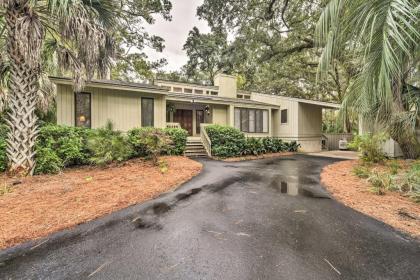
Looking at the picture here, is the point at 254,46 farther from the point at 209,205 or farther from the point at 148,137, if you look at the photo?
the point at 209,205

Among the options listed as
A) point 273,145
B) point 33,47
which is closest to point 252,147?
point 273,145

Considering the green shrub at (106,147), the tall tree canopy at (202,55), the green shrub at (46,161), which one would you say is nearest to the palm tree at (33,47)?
the green shrub at (46,161)

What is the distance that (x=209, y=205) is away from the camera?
4.10 metres

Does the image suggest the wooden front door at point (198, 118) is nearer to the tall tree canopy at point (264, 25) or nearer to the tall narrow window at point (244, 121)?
the tall narrow window at point (244, 121)

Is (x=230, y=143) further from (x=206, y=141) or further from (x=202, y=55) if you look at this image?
(x=202, y=55)

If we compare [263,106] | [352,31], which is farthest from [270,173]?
[263,106]

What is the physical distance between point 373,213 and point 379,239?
1.08 m

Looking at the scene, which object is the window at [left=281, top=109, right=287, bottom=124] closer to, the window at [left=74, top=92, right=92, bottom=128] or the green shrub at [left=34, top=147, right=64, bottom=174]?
the window at [left=74, top=92, right=92, bottom=128]

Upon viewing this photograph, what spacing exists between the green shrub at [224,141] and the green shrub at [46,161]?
7083mm

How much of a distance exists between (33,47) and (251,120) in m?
13.4

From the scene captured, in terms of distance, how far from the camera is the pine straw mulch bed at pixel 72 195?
126 inches

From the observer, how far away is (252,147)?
39.3ft

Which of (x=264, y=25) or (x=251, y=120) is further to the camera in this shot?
(x=251, y=120)

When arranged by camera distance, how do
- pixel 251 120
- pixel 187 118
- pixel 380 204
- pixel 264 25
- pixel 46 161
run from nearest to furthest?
pixel 380 204, pixel 46 161, pixel 264 25, pixel 251 120, pixel 187 118
